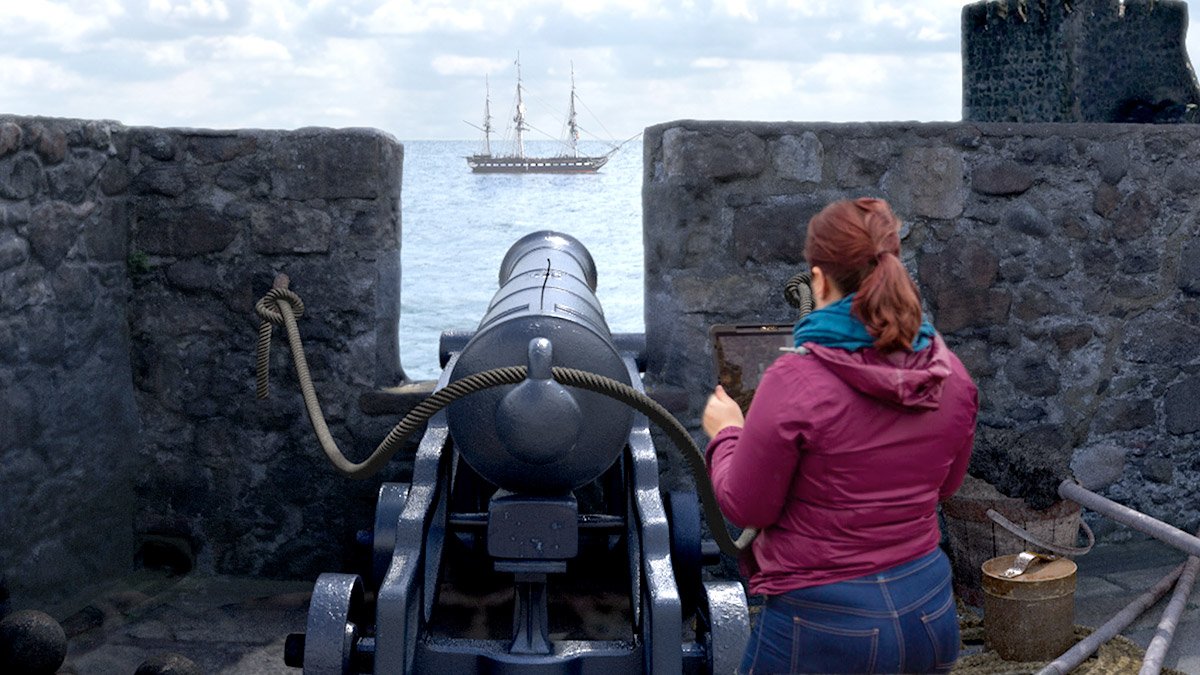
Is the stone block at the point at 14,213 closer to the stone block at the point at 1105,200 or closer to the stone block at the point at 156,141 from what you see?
the stone block at the point at 156,141

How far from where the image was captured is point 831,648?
2.09m

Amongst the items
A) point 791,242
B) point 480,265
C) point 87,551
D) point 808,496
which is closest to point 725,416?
point 808,496

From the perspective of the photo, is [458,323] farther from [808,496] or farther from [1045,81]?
[808,496]

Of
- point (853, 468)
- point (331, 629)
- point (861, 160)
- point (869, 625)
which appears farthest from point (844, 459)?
point (861, 160)

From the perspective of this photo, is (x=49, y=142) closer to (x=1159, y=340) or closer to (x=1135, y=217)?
(x=1135, y=217)

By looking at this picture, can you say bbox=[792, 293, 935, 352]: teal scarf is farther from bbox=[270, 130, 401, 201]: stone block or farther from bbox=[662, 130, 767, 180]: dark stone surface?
bbox=[270, 130, 401, 201]: stone block

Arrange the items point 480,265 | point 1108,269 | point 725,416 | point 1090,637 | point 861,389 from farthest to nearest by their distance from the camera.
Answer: point 480,265, point 1108,269, point 1090,637, point 725,416, point 861,389

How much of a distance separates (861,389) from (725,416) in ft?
1.15

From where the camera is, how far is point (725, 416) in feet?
7.46

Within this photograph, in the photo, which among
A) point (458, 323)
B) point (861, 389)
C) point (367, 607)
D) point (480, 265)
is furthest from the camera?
point (480, 265)

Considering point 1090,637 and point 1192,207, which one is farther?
point 1192,207

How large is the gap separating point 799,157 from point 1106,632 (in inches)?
66.7

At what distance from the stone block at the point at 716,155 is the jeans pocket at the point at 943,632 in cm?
242

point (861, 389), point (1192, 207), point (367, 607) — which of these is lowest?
point (367, 607)
